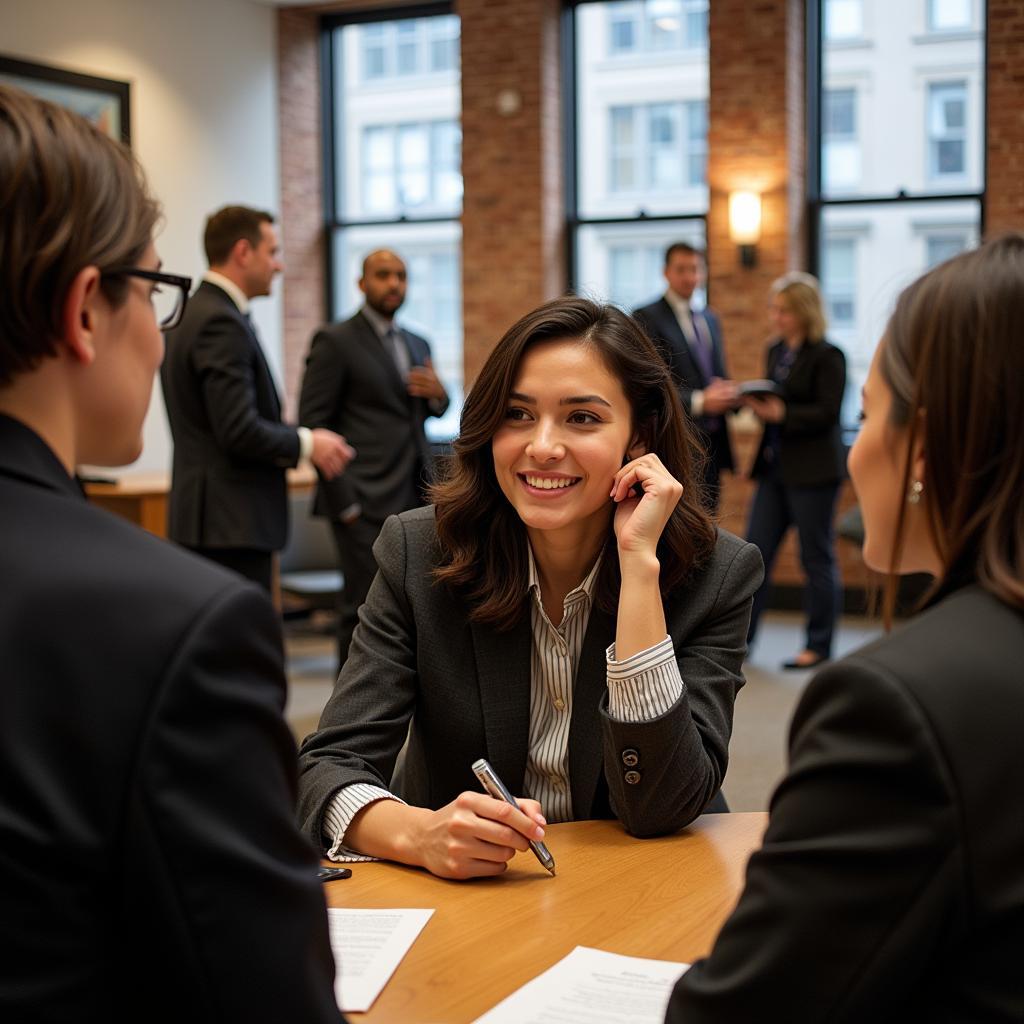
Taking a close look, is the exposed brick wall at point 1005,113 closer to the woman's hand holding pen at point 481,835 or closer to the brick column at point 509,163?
the brick column at point 509,163

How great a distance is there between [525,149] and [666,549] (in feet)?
22.4

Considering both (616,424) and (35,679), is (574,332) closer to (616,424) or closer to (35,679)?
(616,424)

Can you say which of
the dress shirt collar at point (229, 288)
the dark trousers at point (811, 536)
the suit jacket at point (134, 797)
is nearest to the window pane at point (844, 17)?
the dark trousers at point (811, 536)

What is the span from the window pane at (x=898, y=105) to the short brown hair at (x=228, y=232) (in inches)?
178

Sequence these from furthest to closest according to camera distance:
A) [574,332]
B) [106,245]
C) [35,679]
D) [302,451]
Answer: [302,451] → [574,332] → [106,245] → [35,679]

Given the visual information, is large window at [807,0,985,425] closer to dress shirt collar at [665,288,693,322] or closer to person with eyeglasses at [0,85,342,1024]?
dress shirt collar at [665,288,693,322]

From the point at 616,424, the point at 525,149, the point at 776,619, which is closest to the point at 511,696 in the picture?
the point at 616,424

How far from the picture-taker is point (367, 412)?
17.5 feet

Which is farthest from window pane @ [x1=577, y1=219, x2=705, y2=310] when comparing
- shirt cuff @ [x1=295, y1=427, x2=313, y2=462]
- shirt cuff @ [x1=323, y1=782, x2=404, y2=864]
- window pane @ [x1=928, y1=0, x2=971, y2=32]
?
shirt cuff @ [x1=323, y1=782, x2=404, y2=864]

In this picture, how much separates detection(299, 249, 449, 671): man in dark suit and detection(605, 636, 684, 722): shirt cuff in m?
3.42

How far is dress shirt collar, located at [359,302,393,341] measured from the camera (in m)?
5.35

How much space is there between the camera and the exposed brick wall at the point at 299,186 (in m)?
9.31

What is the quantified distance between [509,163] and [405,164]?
3.69ft

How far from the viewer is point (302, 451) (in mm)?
4727
